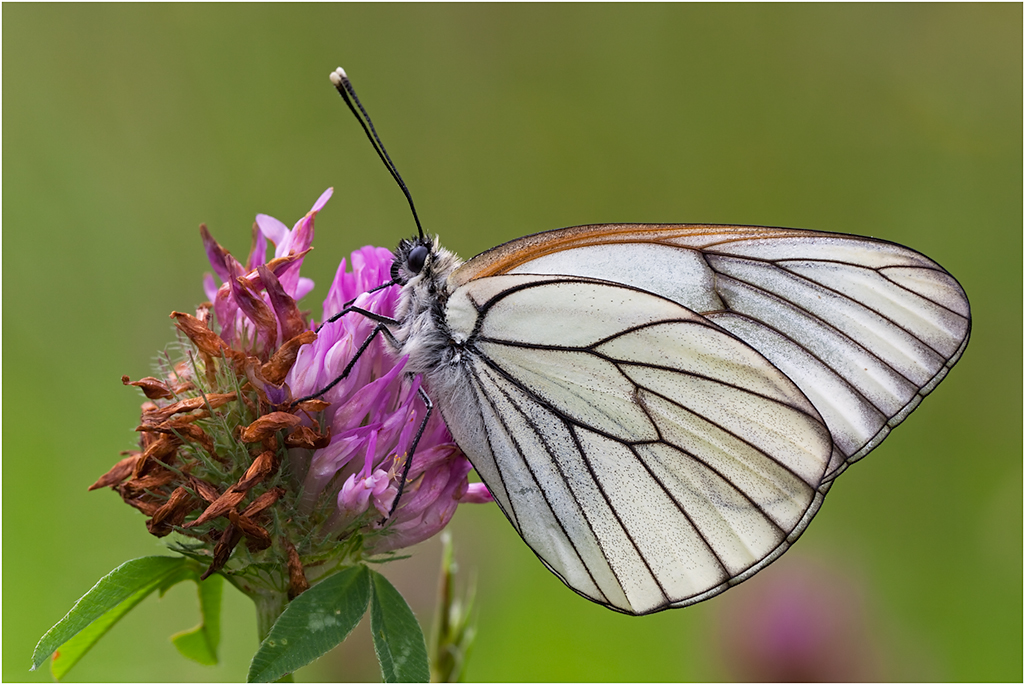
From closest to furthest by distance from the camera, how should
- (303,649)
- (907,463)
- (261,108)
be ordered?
1. (303,649)
2. (907,463)
3. (261,108)

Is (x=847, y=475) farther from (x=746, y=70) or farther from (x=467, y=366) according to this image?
(x=467, y=366)

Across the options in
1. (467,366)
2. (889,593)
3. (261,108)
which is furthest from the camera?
(261,108)

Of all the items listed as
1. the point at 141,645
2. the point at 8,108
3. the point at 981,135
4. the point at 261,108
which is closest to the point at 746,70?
the point at 981,135

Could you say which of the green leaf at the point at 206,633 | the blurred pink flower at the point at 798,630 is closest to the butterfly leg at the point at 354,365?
the green leaf at the point at 206,633

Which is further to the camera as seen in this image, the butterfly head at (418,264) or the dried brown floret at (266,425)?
the butterfly head at (418,264)

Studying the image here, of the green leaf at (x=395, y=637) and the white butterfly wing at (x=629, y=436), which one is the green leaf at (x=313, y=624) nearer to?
the green leaf at (x=395, y=637)

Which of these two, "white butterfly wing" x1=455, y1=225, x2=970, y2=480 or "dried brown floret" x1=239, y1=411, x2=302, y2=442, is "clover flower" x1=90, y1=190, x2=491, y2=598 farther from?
"white butterfly wing" x1=455, y1=225, x2=970, y2=480
